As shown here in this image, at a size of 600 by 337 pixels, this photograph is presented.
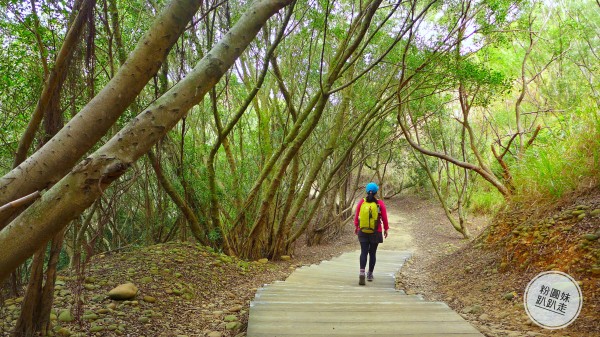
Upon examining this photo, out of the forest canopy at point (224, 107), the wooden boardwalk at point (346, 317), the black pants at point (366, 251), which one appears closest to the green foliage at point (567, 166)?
the forest canopy at point (224, 107)

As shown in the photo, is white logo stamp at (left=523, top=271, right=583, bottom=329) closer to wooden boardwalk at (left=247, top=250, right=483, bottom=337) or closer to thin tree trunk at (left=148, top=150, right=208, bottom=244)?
wooden boardwalk at (left=247, top=250, right=483, bottom=337)

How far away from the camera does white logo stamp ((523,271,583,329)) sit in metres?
2.80

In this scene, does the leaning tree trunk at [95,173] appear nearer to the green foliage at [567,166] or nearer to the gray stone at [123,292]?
the gray stone at [123,292]

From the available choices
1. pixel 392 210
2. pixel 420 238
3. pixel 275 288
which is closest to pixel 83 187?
pixel 275 288

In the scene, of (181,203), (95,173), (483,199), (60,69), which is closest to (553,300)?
(95,173)

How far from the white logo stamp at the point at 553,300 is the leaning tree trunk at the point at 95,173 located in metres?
3.03

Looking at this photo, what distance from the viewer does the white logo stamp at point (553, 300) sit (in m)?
2.80

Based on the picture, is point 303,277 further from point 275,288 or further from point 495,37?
point 495,37

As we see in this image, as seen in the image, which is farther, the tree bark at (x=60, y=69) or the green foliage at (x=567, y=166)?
the green foliage at (x=567, y=166)

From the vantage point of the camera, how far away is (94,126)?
1728 mm

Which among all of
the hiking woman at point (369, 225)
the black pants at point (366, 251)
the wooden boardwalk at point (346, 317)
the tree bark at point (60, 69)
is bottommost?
the wooden boardwalk at point (346, 317)

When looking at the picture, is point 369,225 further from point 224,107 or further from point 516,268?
point 224,107

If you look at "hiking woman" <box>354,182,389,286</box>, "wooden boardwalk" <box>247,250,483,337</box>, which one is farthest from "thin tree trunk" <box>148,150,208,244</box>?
"hiking woman" <box>354,182,389,286</box>

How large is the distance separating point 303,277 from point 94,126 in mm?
4378
